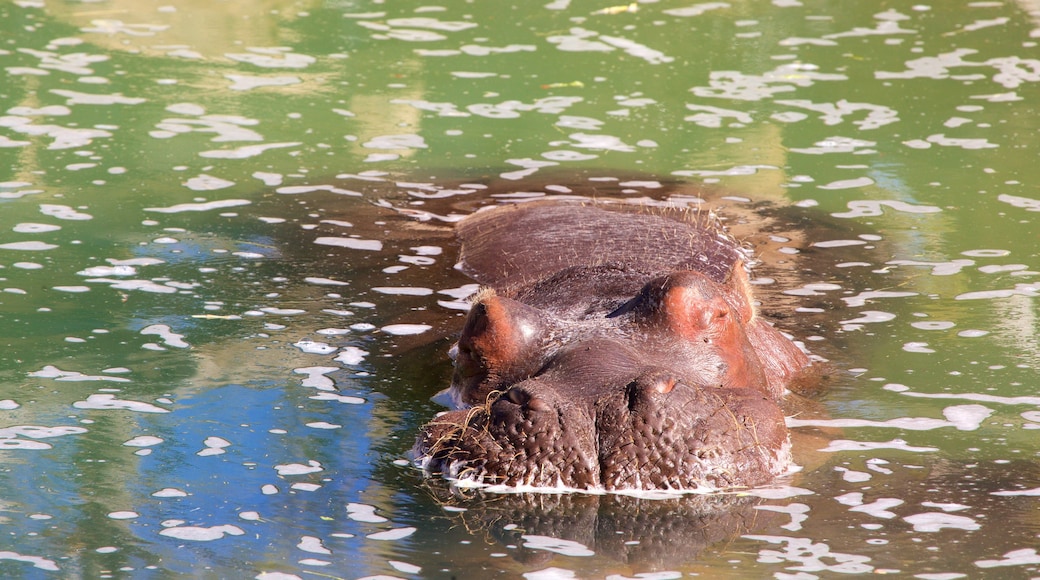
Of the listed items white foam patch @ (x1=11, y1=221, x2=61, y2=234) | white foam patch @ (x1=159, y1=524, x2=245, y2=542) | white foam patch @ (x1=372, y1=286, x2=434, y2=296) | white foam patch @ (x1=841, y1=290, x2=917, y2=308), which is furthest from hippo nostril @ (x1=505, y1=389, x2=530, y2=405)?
white foam patch @ (x1=11, y1=221, x2=61, y2=234)

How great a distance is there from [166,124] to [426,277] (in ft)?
14.3

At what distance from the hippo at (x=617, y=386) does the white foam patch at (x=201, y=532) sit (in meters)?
0.91

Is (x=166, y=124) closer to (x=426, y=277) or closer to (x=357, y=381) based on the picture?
(x=426, y=277)

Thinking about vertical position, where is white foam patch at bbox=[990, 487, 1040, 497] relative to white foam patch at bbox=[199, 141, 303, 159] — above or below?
below

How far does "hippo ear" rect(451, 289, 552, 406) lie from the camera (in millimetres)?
5805

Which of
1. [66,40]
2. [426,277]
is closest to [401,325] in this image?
[426,277]

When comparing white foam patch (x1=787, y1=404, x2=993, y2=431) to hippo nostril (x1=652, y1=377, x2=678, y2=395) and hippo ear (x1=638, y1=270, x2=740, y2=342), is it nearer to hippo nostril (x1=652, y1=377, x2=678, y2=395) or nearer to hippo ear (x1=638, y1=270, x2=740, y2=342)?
hippo ear (x1=638, y1=270, x2=740, y2=342)

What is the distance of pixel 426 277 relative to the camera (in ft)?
28.6

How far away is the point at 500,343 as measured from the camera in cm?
582

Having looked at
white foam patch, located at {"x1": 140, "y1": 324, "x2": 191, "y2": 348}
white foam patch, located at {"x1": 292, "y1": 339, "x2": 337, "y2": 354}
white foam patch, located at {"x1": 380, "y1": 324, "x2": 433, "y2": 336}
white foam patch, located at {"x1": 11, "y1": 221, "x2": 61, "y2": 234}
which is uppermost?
white foam patch, located at {"x1": 11, "y1": 221, "x2": 61, "y2": 234}

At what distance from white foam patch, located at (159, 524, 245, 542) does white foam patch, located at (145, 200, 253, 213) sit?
522 centimetres

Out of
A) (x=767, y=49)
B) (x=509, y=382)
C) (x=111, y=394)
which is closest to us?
(x=509, y=382)

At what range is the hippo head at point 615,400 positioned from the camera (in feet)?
17.0

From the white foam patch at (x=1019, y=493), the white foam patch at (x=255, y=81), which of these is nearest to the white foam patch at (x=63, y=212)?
the white foam patch at (x=255, y=81)
